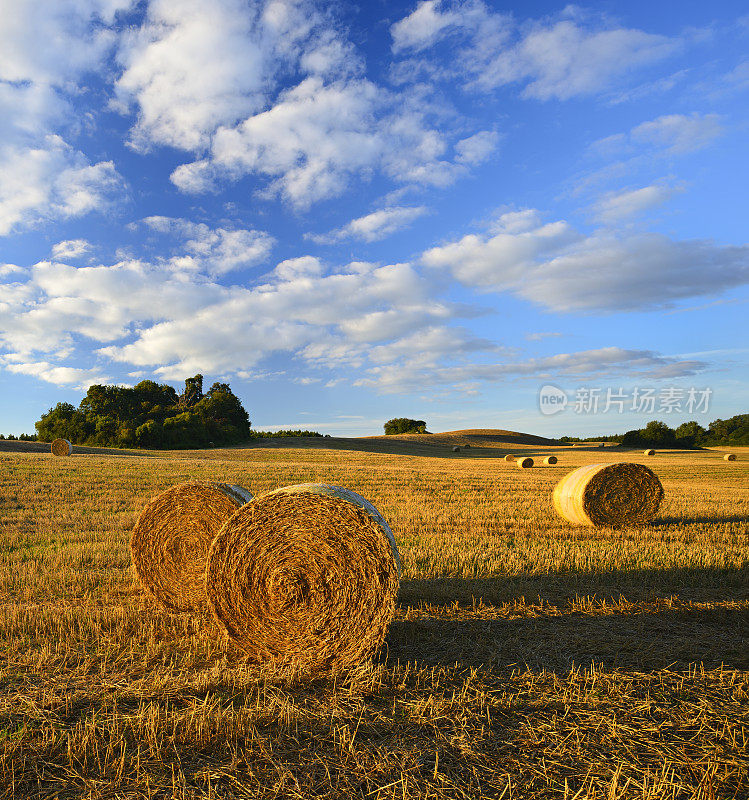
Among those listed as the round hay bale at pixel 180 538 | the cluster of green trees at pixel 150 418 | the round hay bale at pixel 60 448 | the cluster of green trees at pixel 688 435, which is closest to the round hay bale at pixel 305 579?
the round hay bale at pixel 180 538

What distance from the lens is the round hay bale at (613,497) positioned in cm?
1118

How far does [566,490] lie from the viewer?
38.7 ft

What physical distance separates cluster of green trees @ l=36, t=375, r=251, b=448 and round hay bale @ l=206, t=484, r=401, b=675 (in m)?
52.6

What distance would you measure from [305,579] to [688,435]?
3144 inches

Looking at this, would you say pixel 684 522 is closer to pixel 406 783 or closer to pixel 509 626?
pixel 509 626

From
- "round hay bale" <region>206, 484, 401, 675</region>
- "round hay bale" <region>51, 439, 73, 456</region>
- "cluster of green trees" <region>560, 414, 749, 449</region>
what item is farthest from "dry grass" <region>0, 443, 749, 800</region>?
"cluster of green trees" <region>560, 414, 749, 449</region>

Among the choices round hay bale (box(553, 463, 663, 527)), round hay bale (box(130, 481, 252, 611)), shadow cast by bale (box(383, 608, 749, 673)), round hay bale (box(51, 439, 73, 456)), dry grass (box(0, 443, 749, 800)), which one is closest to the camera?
dry grass (box(0, 443, 749, 800))

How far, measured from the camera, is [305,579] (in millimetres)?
4840

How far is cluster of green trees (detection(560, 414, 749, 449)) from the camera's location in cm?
6669

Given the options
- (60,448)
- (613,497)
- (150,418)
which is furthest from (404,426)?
(613,497)

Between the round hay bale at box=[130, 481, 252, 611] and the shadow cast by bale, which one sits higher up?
the round hay bale at box=[130, 481, 252, 611]

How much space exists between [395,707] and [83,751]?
2.00m

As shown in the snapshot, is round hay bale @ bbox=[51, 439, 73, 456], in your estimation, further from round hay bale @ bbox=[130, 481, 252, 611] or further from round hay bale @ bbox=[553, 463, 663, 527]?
round hay bale @ bbox=[553, 463, 663, 527]

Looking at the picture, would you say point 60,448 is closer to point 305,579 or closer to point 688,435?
point 305,579
